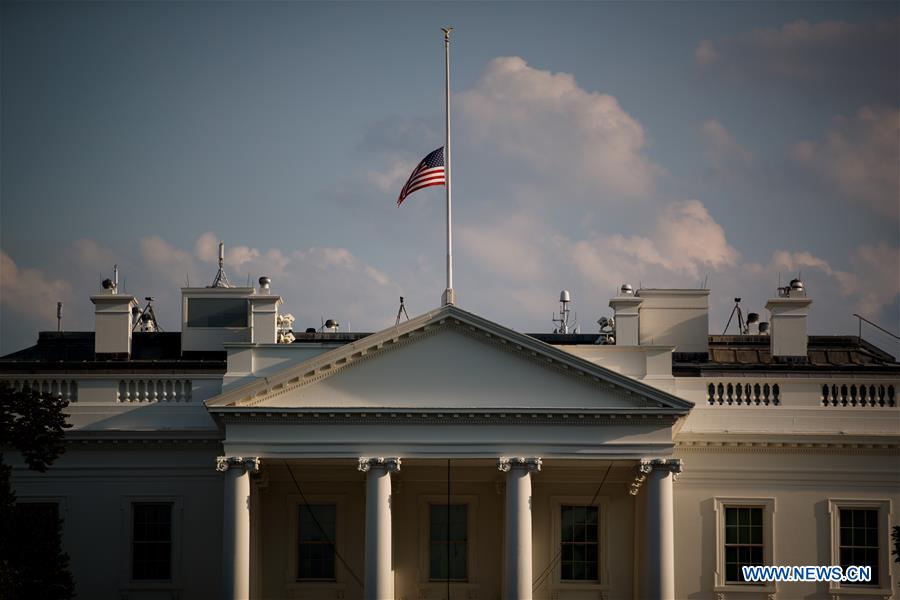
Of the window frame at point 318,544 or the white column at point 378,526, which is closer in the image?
the white column at point 378,526

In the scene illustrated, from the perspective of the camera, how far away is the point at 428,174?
145ft

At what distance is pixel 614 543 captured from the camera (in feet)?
143

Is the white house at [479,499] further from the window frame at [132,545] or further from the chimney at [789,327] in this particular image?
the chimney at [789,327]

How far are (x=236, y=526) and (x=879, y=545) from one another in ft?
55.9

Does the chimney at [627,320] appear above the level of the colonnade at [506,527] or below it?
above

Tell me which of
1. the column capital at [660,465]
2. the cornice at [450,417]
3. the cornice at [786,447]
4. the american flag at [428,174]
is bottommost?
the column capital at [660,465]

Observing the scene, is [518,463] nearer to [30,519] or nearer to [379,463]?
[379,463]

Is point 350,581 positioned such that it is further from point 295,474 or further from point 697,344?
point 697,344

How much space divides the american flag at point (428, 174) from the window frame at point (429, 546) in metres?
8.46

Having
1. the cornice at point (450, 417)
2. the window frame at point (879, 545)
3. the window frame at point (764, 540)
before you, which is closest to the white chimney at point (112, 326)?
the cornice at point (450, 417)

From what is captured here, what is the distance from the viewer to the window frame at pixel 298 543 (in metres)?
43.2

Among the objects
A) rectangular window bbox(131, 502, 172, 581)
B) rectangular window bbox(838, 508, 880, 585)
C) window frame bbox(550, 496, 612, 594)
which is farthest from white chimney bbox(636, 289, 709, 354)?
rectangular window bbox(131, 502, 172, 581)

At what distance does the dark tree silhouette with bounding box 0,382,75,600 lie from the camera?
37312 millimetres

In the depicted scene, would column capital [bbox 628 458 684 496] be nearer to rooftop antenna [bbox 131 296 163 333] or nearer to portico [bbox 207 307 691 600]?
portico [bbox 207 307 691 600]
